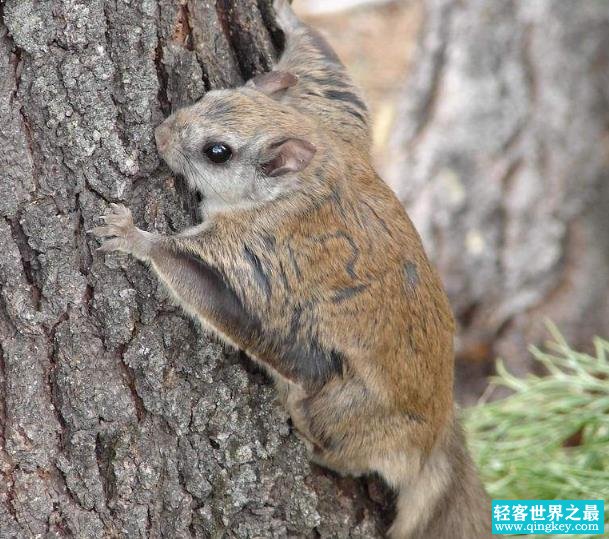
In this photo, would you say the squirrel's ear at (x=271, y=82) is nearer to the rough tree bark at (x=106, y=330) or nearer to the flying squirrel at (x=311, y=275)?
the flying squirrel at (x=311, y=275)

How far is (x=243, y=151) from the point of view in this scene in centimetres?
362

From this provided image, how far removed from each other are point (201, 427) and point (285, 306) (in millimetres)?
529

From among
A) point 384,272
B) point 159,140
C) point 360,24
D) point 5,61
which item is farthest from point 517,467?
point 360,24

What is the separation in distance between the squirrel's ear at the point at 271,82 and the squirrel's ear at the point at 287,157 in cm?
27

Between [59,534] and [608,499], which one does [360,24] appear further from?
[59,534]

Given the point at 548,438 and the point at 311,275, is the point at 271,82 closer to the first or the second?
the point at 311,275

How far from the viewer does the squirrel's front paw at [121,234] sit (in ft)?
10.7

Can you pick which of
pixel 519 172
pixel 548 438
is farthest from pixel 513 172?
pixel 548 438

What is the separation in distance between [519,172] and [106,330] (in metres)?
3.96

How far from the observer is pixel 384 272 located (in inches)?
138

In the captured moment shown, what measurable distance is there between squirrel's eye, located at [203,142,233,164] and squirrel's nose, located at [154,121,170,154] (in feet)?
0.73

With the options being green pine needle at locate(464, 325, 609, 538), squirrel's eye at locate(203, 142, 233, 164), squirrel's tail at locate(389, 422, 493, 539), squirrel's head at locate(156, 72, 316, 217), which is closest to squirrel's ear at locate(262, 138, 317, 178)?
squirrel's head at locate(156, 72, 316, 217)

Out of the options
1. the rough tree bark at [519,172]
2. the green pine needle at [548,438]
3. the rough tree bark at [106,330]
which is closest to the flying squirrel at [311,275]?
the rough tree bark at [106,330]

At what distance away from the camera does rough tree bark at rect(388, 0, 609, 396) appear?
6.42 metres
